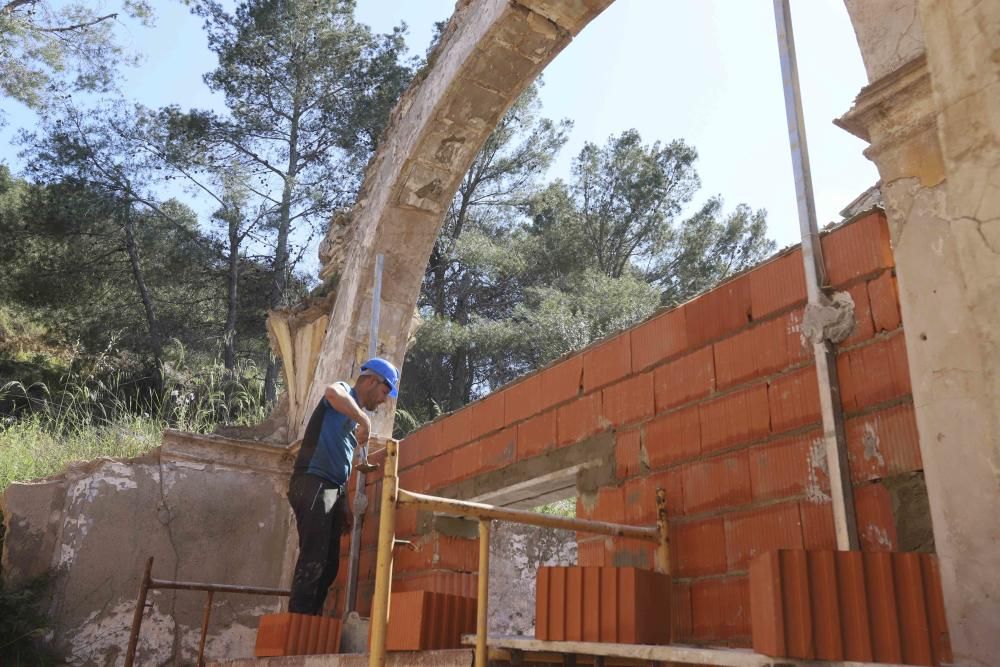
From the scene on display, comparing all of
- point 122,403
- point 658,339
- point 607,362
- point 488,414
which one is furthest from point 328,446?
point 122,403

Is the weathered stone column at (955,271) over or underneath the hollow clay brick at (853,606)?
over

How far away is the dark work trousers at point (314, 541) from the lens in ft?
13.0

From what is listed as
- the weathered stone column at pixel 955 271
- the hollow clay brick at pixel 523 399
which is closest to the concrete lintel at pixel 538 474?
the hollow clay brick at pixel 523 399

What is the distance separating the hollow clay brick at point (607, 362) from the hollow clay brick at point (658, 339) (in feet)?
0.16

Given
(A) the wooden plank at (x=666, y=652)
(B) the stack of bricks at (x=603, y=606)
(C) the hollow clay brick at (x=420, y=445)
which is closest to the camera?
(A) the wooden plank at (x=666, y=652)

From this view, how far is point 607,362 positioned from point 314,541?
5.52 feet

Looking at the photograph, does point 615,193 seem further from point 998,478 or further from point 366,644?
point 998,478

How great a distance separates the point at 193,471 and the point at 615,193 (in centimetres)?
1301

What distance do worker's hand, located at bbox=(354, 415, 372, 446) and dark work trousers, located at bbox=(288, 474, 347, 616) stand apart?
267mm

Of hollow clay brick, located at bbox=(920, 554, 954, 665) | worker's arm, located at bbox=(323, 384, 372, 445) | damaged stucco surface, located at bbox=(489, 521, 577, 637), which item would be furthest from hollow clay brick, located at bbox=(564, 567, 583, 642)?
damaged stucco surface, located at bbox=(489, 521, 577, 637)

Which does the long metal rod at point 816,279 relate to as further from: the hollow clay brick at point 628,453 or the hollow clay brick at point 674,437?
the hollow clay brick at point 628,453

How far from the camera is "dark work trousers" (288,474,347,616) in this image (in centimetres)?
397

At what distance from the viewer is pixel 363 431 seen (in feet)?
14.0

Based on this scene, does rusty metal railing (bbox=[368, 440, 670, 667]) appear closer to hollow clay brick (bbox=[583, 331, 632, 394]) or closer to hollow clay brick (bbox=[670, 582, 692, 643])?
hollow clay brick (bbox=[670, 582, 692, 643])
